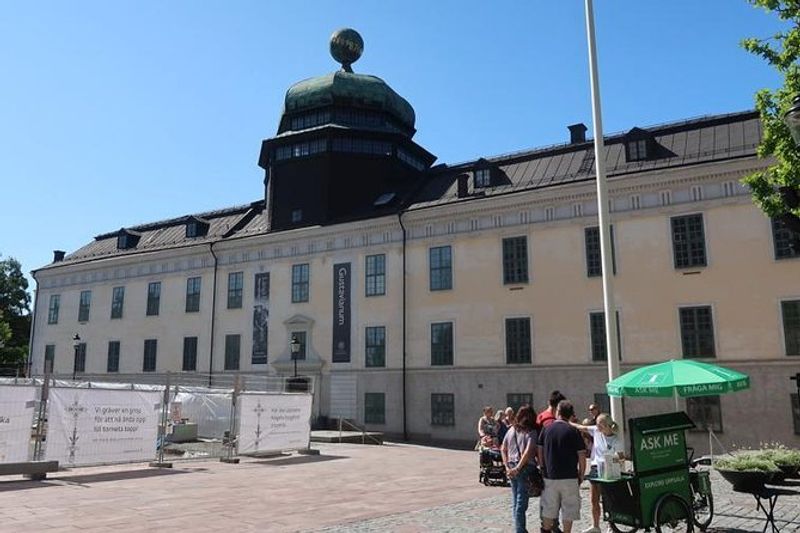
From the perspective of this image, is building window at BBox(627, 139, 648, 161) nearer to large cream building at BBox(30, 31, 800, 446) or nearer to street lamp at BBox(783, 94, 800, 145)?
large cream building at BBox(30, 31, 800, 446)

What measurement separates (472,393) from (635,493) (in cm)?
2117

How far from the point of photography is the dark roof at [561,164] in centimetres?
2738

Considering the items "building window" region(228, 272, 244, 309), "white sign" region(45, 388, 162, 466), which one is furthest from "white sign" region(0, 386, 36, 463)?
"building window" region(228, 272, 244, 309)

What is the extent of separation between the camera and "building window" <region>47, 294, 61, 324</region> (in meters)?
45.4

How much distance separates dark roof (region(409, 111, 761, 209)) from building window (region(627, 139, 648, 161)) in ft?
0.96

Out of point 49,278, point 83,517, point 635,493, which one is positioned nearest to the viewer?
point 635,493

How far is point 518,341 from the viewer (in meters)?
29.2

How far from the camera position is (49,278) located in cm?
4628

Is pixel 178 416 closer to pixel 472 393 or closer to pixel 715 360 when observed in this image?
pixel 472 393

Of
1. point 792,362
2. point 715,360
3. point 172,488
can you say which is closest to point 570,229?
point 715,360

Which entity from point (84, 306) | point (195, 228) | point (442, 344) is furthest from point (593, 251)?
point (84, 306)

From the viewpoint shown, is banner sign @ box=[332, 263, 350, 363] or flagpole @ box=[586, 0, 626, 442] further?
banner sign @ box=[332, 263, 350, 363]

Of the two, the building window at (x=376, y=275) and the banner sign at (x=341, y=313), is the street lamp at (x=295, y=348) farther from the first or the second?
the building window at (x=376, y=275)

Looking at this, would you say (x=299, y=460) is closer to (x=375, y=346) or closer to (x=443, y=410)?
(x=443, y=410)
